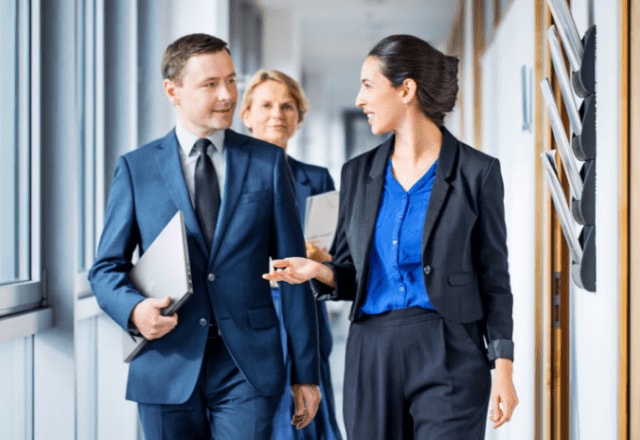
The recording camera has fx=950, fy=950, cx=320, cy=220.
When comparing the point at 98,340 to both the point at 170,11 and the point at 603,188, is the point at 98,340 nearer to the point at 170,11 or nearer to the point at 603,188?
the point at 170,11

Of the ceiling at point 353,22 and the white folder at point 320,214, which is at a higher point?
the ceiling at point 353,22

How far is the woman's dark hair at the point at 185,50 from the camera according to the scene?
2141 mm

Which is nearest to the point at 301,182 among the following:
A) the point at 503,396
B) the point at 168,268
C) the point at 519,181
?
the point at 519,181

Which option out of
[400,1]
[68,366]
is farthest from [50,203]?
[400,1]

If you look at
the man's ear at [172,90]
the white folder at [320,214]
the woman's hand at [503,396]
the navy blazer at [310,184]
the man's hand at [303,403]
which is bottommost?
the man's hand at [303,403]

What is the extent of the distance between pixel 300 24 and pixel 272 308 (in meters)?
8.15

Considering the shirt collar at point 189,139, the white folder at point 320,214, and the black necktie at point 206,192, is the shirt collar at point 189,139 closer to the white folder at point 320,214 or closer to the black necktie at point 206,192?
the black necktie at point 206,192

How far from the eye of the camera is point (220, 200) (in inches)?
83.2

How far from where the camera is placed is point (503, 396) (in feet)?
6.06

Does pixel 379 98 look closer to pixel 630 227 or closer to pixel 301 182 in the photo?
pixel 630 227

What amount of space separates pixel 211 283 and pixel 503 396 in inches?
25.8

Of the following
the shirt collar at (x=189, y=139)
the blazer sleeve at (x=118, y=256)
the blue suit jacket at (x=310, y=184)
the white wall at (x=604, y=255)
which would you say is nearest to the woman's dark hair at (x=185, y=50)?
the shirt collar at (x=189, y=139)

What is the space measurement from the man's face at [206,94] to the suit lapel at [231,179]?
0.05 m

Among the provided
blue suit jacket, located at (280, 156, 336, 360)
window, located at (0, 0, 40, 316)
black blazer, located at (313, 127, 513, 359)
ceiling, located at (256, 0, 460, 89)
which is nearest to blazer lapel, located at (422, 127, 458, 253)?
black blazer, located at (313, 127, 513, 359)
